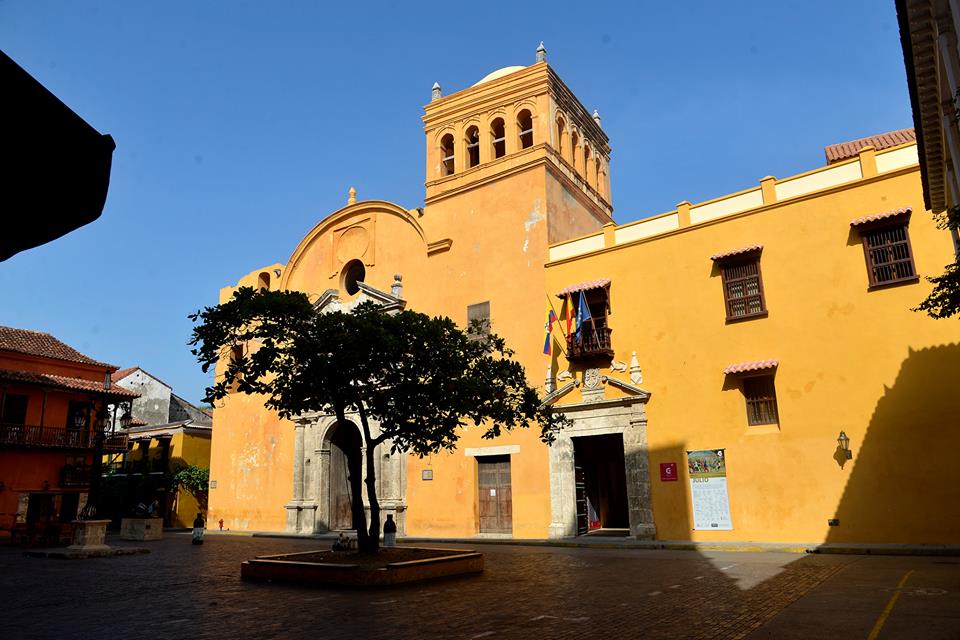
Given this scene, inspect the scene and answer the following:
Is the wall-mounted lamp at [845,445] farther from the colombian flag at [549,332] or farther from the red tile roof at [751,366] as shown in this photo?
the colombian flag at [549,332]

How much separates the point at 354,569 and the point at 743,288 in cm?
1289

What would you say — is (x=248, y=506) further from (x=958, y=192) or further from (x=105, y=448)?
(x=958, y=192)

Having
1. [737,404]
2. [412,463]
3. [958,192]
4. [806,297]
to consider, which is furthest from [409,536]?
[958,192]

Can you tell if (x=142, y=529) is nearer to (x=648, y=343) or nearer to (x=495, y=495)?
(x=495, y=495)

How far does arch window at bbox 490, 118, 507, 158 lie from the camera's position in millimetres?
25734

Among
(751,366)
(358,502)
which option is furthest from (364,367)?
(751,366)

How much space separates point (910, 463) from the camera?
51.6 ft

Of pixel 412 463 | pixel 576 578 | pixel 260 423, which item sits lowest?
pixel 576 578

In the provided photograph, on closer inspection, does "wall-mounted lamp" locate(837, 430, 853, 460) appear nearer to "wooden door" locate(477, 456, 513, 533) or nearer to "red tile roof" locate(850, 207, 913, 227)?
"red tile roof" locate(850, 207, 913, 227)

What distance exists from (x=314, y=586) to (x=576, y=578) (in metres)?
4.23

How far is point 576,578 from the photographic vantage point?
11.5 meters

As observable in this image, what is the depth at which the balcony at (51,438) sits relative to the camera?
26.1 meters

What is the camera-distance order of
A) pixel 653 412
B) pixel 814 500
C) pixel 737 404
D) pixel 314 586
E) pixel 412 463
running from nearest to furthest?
pixel 314 586, pixel 814 500, pixel 737 404, pixel 653 412, pixel 412 463

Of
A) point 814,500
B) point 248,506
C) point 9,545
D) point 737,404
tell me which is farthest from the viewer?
point 248,506
